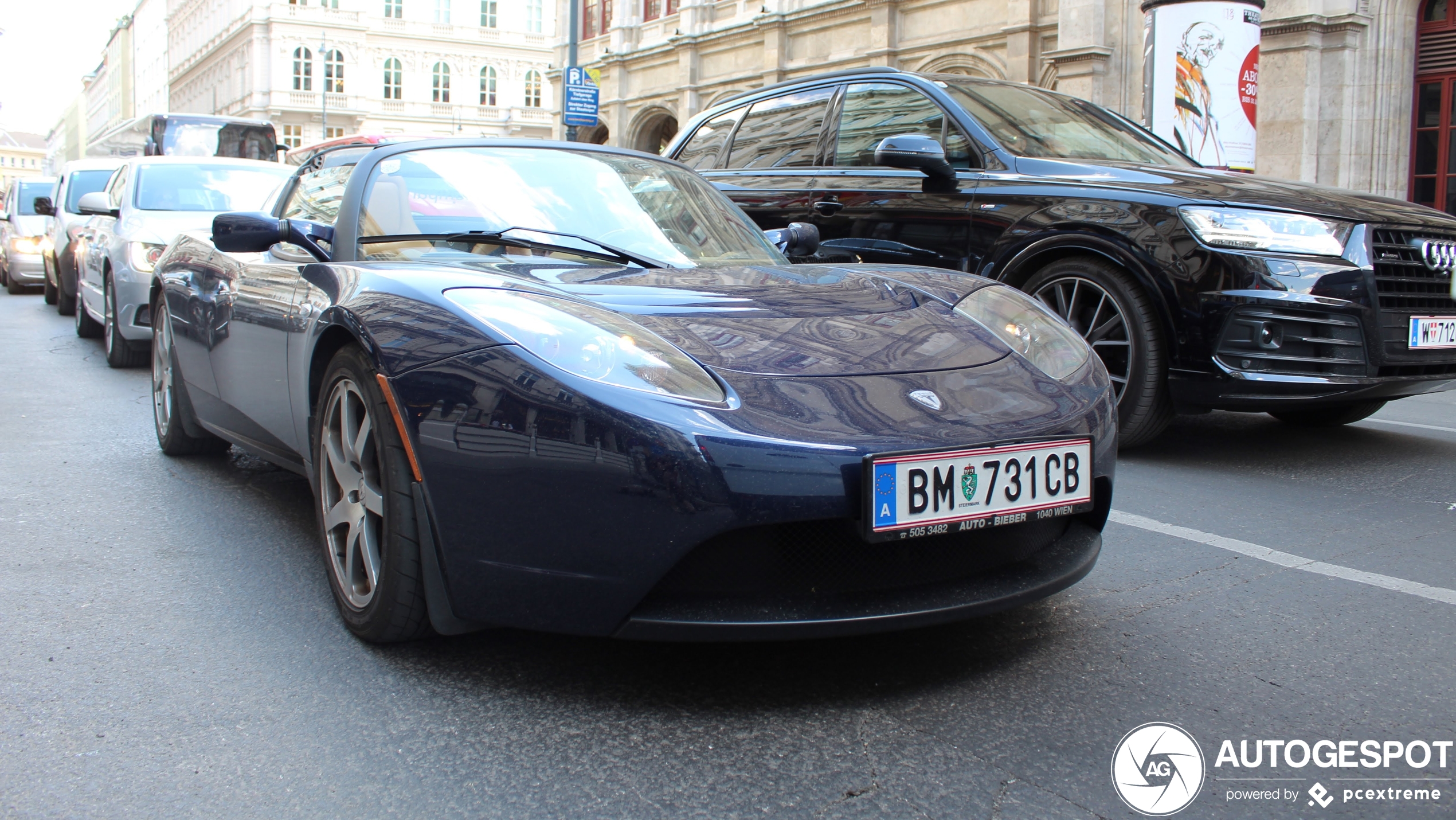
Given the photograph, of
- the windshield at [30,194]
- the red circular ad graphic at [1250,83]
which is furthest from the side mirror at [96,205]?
the windshield at [30,194]

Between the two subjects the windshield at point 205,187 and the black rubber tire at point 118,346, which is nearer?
the black rubber tire at point 118,346

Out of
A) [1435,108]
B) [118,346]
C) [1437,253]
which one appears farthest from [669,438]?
[1435,108]

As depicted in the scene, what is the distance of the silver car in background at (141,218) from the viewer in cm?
745

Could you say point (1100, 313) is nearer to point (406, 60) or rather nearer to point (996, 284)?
point (996, 284)

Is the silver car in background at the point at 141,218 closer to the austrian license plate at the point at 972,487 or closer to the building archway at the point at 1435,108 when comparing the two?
the austrian license plate at the point at 972,487

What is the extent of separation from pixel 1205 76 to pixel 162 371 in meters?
8.63

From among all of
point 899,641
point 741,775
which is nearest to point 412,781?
point 741,775

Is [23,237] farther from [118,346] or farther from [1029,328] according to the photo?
[1029,328]

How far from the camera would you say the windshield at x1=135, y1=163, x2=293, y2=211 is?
8.35m

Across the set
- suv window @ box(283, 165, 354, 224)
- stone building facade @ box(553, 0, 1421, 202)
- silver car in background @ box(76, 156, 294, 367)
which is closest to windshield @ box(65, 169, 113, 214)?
silver car in background @ box(76, 156, 294, 367)

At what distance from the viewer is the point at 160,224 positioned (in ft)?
25.6

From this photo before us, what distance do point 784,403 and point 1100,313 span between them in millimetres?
3176

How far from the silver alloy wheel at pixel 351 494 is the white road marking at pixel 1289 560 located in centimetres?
230

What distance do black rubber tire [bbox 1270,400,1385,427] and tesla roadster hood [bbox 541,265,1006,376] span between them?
344 centimetres
